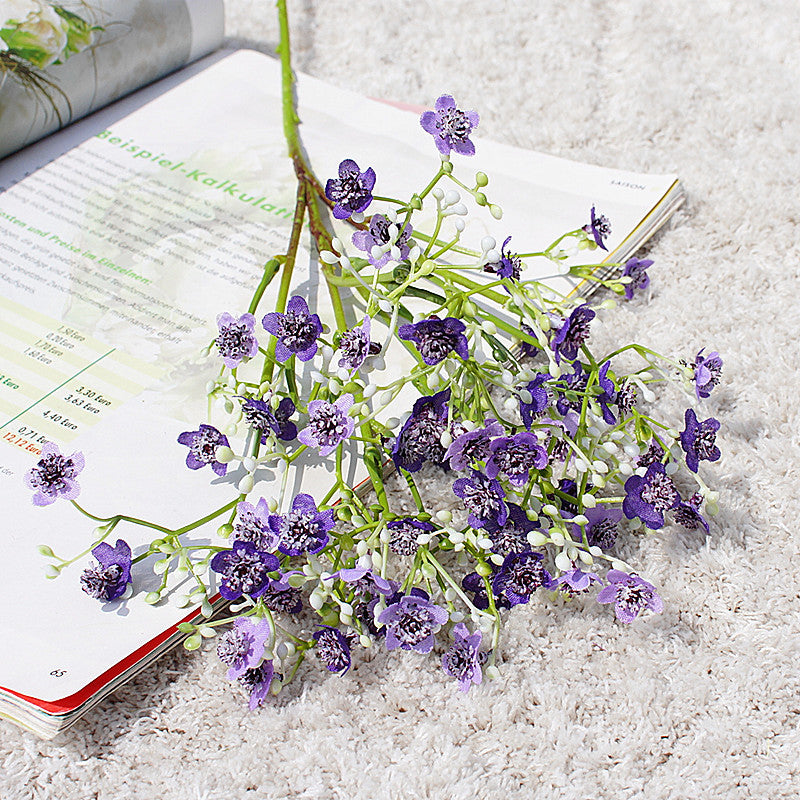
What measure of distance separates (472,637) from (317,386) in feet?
0.53

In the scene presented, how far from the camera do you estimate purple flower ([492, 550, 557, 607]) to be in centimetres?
46

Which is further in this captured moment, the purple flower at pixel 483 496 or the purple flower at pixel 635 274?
the purple flower at pixel 635 274

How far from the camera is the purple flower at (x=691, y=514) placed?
1.64ft

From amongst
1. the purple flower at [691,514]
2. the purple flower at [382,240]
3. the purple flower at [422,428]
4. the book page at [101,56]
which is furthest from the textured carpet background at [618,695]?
the book page at [101,56]

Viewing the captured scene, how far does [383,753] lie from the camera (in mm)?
464

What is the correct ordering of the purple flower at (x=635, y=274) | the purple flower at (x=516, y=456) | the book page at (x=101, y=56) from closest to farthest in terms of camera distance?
the purple flower at (x=516, y=456), the purple flower at (x=635, y=274), the book page at (x=101, y=56)

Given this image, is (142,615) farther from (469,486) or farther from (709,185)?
(709,185)

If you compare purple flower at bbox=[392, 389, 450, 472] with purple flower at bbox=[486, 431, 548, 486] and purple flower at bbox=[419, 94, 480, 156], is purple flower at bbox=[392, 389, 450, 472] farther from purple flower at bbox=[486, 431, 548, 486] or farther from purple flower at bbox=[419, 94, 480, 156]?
purple flower at bbox=[419, 94, 480, 156]

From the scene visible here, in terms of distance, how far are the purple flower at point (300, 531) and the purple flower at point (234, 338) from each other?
103 mm

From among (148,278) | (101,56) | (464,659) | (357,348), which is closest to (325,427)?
(357,348)

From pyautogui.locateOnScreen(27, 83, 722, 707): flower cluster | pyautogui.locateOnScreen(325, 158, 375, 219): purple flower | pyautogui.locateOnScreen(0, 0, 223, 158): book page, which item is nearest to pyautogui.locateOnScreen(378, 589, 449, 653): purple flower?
pyautogui.locateOnScreen(27, 83, 722, 707): flower cluster

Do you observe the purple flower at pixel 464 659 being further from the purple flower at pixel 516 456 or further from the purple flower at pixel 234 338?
the purple flower at pixel 234 338

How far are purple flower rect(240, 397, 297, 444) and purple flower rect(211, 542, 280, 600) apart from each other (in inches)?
2.9

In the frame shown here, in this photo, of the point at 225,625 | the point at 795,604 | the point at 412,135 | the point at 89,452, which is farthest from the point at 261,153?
the point at 795,604
